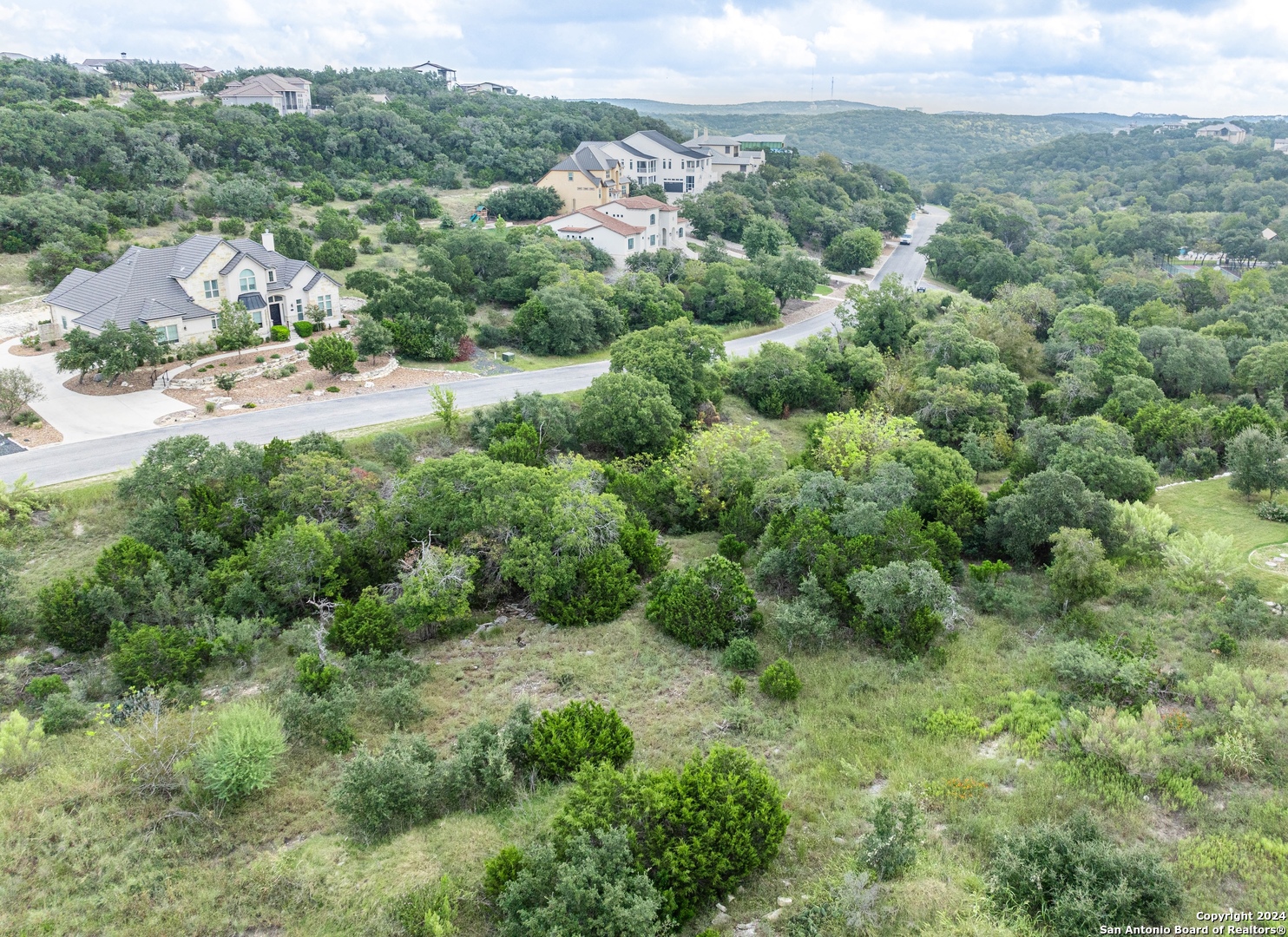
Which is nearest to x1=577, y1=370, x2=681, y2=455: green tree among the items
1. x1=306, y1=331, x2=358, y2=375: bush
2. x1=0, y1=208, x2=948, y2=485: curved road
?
x1=0, y1=208, x2=948, y2=485: curved road

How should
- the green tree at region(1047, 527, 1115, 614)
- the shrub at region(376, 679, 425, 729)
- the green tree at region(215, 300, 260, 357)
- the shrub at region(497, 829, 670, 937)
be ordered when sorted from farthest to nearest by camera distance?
the green tree at region(215, 300, 260, 357) → the green tree at region(1047, 527, 1115, 614) → the shrub at region(376, 679, 425, 729) → the shrub at region(497, 829, 670, 937)

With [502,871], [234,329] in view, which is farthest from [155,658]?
[234,329]

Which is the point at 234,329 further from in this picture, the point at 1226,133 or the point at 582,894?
the point at 1226,133

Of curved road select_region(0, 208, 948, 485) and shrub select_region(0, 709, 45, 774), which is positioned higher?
curved road select_region(0, 208, 948, 485)

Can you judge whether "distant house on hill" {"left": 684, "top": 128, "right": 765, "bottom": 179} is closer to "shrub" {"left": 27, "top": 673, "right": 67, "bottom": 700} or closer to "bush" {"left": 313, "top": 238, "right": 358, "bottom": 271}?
"bush" {"left": 313, "top": 238, "right": 358, "bottom": 271}

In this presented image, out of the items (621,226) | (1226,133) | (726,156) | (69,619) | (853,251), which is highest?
(1226,133)

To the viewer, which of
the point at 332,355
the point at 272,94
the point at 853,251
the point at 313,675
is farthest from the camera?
the point at 272,94

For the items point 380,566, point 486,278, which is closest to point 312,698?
point 380,566

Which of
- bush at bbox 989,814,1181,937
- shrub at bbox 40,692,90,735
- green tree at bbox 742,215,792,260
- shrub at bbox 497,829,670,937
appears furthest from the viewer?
green tree at bbox 742,215,792,260
